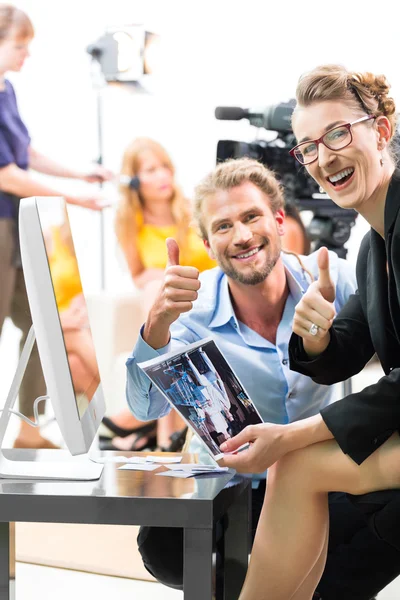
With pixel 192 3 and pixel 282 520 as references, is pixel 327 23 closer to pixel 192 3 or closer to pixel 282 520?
pixel 192 3

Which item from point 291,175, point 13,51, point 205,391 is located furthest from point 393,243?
point 13,51

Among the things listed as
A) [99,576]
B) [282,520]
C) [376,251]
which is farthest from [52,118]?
[282,520]

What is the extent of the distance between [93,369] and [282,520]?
38 centimetres

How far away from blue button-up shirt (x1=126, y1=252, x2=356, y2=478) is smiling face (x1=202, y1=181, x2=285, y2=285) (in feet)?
0.23

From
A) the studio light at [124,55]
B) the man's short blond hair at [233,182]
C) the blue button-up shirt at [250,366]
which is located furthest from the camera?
the studio light at [124,55]

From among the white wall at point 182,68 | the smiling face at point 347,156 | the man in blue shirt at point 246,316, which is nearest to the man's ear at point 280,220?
the man in blue shirt at point 246,316

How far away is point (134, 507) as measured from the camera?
3.53 ft

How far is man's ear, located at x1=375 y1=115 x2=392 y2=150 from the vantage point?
4.68ft

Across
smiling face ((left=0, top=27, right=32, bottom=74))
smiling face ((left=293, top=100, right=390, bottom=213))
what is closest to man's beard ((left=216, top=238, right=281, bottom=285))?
smiling face ((left=293, top=100, right=390, bottom=213))

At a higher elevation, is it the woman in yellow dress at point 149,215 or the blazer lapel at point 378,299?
the blazer lapel at point 378,299

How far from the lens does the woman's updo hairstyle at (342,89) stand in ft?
4.59

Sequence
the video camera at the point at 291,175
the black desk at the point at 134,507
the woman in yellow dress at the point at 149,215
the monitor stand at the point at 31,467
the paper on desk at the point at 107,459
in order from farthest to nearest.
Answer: the woman in yellow dress at the point at 149,215 → the video camera at the point at 291,175 → the paper on desk at the point at 107,459 → the monitor stand at the point at 31,467 → the black desk at the point at 134,507

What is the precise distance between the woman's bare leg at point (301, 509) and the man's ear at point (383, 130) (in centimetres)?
51

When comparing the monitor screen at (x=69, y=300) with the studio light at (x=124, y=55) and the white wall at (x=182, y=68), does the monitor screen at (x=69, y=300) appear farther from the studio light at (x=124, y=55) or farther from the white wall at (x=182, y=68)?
the studio light at (x=124, y=55)
